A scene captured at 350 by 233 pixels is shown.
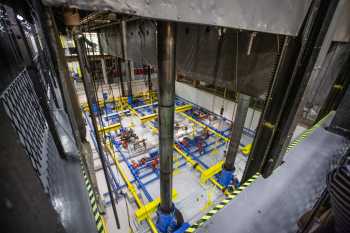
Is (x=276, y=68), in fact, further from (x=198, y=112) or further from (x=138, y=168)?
(x=198, y=112)

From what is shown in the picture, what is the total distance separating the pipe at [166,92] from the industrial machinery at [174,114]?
0.02 metres

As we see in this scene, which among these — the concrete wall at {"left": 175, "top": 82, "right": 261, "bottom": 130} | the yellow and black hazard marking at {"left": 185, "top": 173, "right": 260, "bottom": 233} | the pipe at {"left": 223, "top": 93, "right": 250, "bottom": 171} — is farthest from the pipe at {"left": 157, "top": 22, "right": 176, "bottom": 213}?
the concrete wall at {"left": 175, "top": 82, "right": 261, "bottom": 130}

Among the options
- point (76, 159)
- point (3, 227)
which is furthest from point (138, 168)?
point (3, 227)

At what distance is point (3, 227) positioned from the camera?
92cm

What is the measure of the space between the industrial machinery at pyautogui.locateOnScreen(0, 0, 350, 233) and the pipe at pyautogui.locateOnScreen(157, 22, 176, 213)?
0.06ft

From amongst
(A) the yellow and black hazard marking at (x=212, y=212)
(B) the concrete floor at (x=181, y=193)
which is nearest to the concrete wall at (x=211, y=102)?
(B) the concrete floor at (x=181, y=193)

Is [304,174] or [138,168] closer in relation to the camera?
[304,174]

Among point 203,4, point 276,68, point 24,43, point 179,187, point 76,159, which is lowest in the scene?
point 179,187

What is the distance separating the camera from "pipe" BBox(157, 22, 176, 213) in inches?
87.0

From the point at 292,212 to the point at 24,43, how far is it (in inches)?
166

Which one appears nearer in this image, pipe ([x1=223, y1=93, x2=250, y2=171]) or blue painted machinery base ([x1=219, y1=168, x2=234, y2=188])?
pipe ([x1=223, y1=93, x2=250, y2=171])

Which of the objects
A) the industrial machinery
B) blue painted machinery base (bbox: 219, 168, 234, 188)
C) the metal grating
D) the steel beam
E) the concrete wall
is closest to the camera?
the industrial machinery

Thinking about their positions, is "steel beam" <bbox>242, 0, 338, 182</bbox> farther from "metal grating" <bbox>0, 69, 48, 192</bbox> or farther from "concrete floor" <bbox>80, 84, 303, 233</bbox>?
"concrete floor" <bbox>80, 84, 303, 233</bbox>

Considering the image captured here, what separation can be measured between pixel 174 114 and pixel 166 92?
3.83ft
